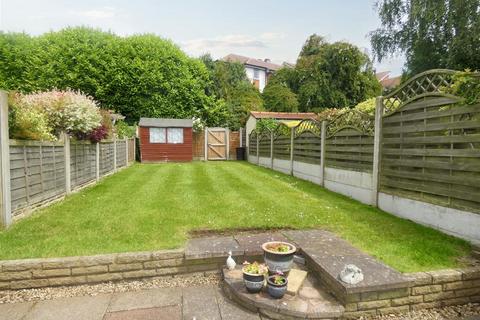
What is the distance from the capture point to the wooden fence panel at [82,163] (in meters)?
7.72

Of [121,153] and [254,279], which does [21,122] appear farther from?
[121,153]

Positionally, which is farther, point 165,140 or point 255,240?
point 165,140

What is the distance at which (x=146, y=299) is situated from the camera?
3.13 meters

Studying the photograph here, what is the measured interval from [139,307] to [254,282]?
1147 millimetres

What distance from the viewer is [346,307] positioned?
2768 mm

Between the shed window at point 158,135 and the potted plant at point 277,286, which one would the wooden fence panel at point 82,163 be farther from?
the shed window at point 158,135

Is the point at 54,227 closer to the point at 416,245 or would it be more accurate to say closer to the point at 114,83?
the point at 416,245

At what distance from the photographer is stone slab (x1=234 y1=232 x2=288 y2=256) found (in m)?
3.71

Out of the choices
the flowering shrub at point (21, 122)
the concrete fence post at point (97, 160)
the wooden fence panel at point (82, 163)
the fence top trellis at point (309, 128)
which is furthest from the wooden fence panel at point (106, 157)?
the fence top trellis at point (309, 128)

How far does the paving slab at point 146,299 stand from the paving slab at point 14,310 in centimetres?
77

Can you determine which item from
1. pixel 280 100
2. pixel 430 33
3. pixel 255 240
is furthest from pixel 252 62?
pixel 255 240

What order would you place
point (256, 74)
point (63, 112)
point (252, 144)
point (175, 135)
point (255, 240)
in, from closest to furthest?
point (255, 240) → point (63, 112) → point (252, 144) → point (175, 135) → point (256, 74)

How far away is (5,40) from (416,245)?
84.9 feet

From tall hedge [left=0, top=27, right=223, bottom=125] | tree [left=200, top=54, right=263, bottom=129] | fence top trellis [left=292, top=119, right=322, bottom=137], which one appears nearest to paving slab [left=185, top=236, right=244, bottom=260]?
fence top trellis [left=292, top=119, right=322, bottom=137]
